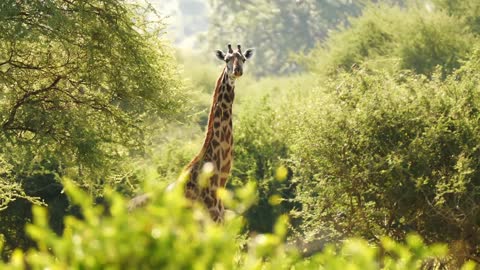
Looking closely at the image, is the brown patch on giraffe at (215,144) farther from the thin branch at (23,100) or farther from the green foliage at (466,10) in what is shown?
the green foliage at (466,10)

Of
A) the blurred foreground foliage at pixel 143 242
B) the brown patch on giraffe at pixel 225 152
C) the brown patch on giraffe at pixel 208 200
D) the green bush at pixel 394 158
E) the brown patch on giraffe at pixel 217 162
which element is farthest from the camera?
the green bush at pixel 394 158

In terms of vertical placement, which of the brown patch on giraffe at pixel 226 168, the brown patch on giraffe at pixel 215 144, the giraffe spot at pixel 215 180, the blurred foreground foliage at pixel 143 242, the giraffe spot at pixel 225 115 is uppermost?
the giraffe spot at pixel 225 115

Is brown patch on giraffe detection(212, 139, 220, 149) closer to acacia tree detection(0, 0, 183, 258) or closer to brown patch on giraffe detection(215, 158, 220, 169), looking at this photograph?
brown patch on giraffe detection(215, 158, 220, 169)

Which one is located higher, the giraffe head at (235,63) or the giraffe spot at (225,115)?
the giraffe head at (235,63)

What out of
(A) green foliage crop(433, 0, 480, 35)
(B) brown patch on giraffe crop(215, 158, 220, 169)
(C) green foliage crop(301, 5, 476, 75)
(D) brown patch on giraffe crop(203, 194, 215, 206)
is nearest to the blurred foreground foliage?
(D) brown patch on giraffe crop(203, 194, 215, 206)

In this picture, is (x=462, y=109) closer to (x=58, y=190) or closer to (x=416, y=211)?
(x=416, y=211)

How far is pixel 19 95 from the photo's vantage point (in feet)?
55.2

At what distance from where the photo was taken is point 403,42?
127 feet

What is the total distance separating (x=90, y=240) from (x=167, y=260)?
336 millimetres

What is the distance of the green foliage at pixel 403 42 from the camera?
121 ft

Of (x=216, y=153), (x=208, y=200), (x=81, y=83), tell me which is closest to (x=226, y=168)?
(x=216, y=153)

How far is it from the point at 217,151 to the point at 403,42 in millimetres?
24484

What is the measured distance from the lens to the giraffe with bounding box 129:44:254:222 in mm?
14594

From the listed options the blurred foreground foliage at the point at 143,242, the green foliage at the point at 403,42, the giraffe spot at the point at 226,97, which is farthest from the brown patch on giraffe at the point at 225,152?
the green foliage at the point at 403,42
